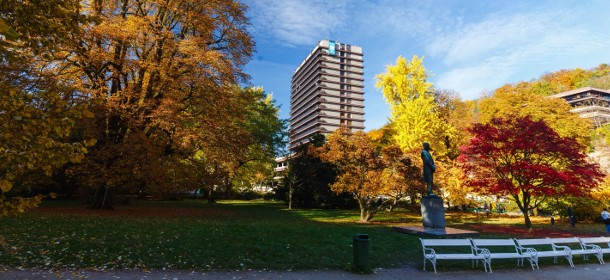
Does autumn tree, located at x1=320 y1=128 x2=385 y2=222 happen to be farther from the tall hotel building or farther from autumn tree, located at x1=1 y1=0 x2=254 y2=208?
the tall hotel building

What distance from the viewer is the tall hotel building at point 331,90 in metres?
107

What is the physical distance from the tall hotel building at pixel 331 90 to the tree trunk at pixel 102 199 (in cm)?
8316

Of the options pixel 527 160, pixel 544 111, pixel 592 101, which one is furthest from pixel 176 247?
pixel 592 101

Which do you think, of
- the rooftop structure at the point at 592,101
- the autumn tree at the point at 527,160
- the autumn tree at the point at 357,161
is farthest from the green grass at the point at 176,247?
the rooftop structure at the point at 592,101

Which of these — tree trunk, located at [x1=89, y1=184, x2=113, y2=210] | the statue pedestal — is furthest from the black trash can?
tree trunk, located at [x1=89, y1=184, x2=113, y2=210]

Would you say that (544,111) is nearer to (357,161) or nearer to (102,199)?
(357,161)

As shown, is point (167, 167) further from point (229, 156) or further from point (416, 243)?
point (416, 243)

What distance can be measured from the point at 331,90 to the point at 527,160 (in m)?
93.9

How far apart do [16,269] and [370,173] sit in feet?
50.8

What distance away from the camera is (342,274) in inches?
302

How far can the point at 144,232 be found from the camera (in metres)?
10.9

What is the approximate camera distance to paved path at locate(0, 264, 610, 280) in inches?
261

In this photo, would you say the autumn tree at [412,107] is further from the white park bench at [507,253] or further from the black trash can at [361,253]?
the black trash can at [361,253]

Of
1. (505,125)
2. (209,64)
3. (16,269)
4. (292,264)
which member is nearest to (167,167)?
(209,64)
